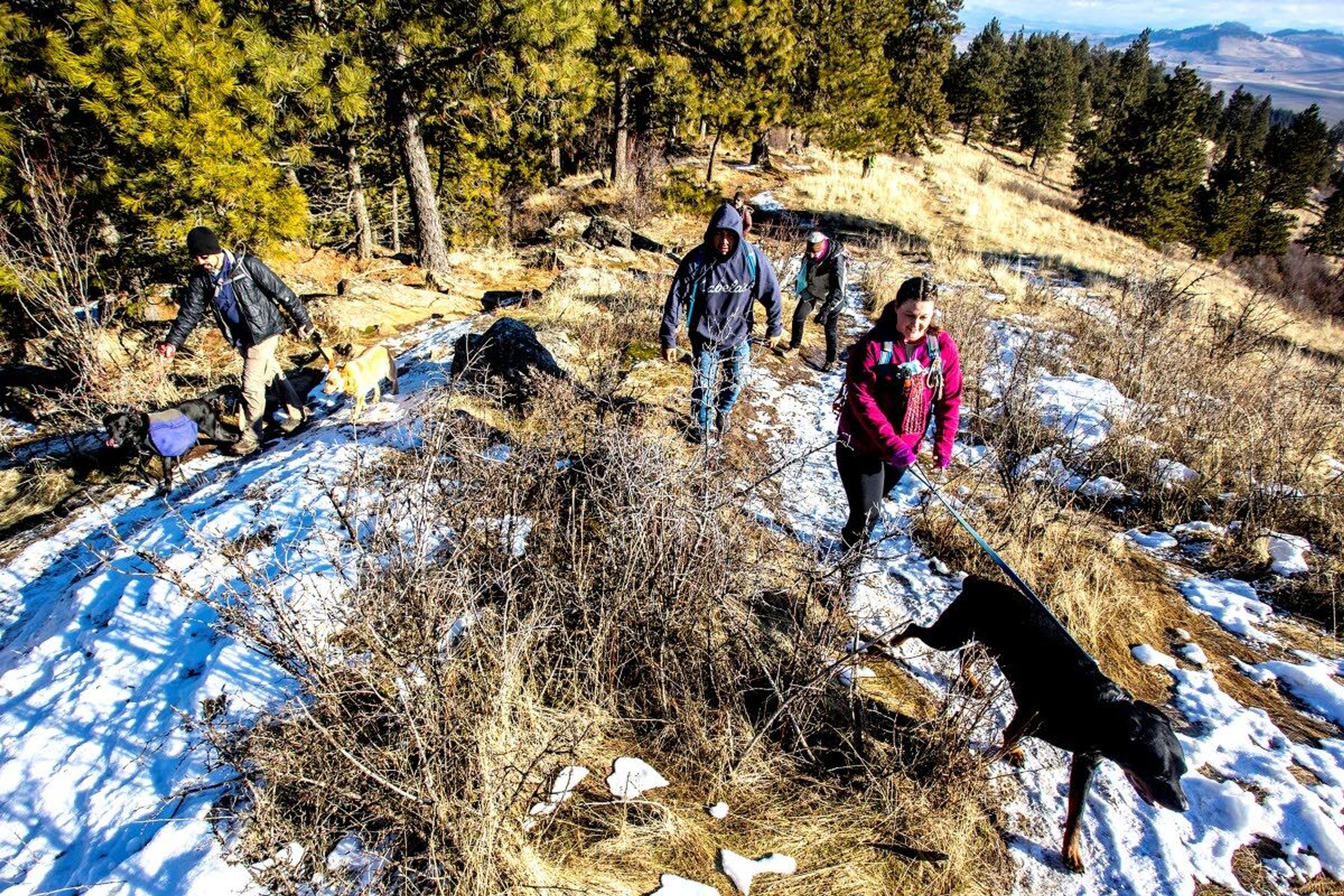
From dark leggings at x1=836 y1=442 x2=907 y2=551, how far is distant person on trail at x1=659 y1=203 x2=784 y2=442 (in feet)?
3.19

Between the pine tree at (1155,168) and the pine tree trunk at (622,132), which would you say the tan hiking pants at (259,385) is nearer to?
the pine tree trunk at (622,132)

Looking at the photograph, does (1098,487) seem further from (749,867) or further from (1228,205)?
(1228,205)

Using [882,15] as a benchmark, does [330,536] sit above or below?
below

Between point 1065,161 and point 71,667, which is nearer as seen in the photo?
point 71,667

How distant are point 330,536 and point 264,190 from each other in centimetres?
517

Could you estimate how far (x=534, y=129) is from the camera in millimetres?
10828

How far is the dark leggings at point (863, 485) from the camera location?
9.90 ft

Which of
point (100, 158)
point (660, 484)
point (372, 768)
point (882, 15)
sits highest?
point (882, 15)

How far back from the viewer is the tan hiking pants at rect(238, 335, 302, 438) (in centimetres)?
470

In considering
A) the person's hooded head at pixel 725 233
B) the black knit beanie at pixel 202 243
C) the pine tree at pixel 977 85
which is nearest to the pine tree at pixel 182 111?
the black knit beanie at pixel 202 243

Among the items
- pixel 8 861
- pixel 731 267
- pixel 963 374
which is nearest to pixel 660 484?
pixel 731 267

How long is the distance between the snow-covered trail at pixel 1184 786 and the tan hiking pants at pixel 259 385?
4165 millimetres

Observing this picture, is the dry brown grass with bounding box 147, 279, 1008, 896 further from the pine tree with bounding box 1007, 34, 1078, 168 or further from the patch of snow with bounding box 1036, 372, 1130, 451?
the pine tree with bounding box 1007, 34, 1078, 168

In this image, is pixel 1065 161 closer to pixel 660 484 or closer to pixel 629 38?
pixel 629 38
